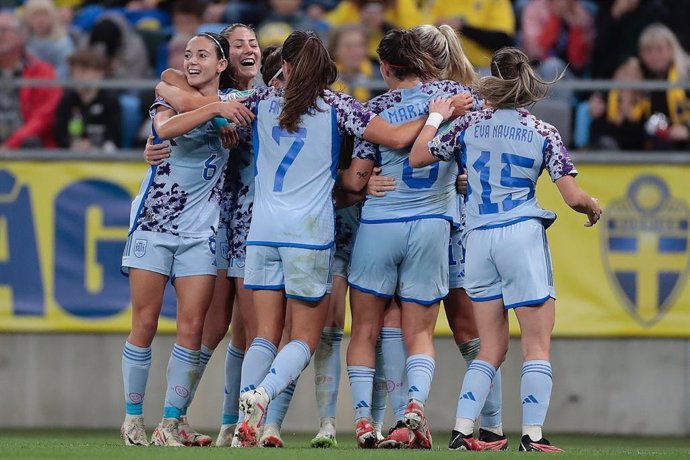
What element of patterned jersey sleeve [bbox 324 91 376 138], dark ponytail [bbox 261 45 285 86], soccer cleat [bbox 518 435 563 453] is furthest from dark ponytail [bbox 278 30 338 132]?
soccer cleat [bbox 518 435 563 453]

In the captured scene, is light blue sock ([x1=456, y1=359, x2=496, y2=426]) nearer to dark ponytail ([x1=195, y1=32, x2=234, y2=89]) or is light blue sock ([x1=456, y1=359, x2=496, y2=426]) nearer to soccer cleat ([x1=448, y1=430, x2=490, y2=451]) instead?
soccer cleat ([x1=448, y1=430, x2=490, y2=451])

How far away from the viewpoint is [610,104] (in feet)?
38.6

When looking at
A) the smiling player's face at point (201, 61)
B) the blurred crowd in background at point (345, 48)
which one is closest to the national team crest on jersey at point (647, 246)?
the blurred crowd in background at point (345, 48)

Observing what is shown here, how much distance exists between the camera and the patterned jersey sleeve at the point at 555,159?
725 centimetres

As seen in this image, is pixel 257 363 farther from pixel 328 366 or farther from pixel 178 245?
pixel 178 245

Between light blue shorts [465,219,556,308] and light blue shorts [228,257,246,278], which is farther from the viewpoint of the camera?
light blue shorts [228,257,246,278]

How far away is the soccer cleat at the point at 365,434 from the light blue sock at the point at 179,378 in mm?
1027

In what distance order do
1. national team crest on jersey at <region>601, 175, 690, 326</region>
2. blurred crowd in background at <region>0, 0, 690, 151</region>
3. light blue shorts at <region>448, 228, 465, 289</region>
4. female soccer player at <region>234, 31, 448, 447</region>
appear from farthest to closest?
1. blurred crowd in background at <region>0, 0, 690, 151</region>
2. national team crest on jersey at <region>601, 175, 690, 326</region>
3. light blue shorts at <region>448, 228, 465, 289</region>
4. female soccer player at <region>234, 31, 448, 447</region>

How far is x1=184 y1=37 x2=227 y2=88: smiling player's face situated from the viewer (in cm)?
775

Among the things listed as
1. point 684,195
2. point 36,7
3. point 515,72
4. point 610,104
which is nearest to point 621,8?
point 610,104

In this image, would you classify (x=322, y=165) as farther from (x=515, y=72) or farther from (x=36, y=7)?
(x=36, y=7)

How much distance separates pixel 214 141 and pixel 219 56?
1.62ft

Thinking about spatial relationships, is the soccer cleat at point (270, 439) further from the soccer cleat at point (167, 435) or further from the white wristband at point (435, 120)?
the white wristband at point (435, 120)

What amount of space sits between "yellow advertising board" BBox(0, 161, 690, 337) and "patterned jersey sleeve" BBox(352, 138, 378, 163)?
11.9ft
